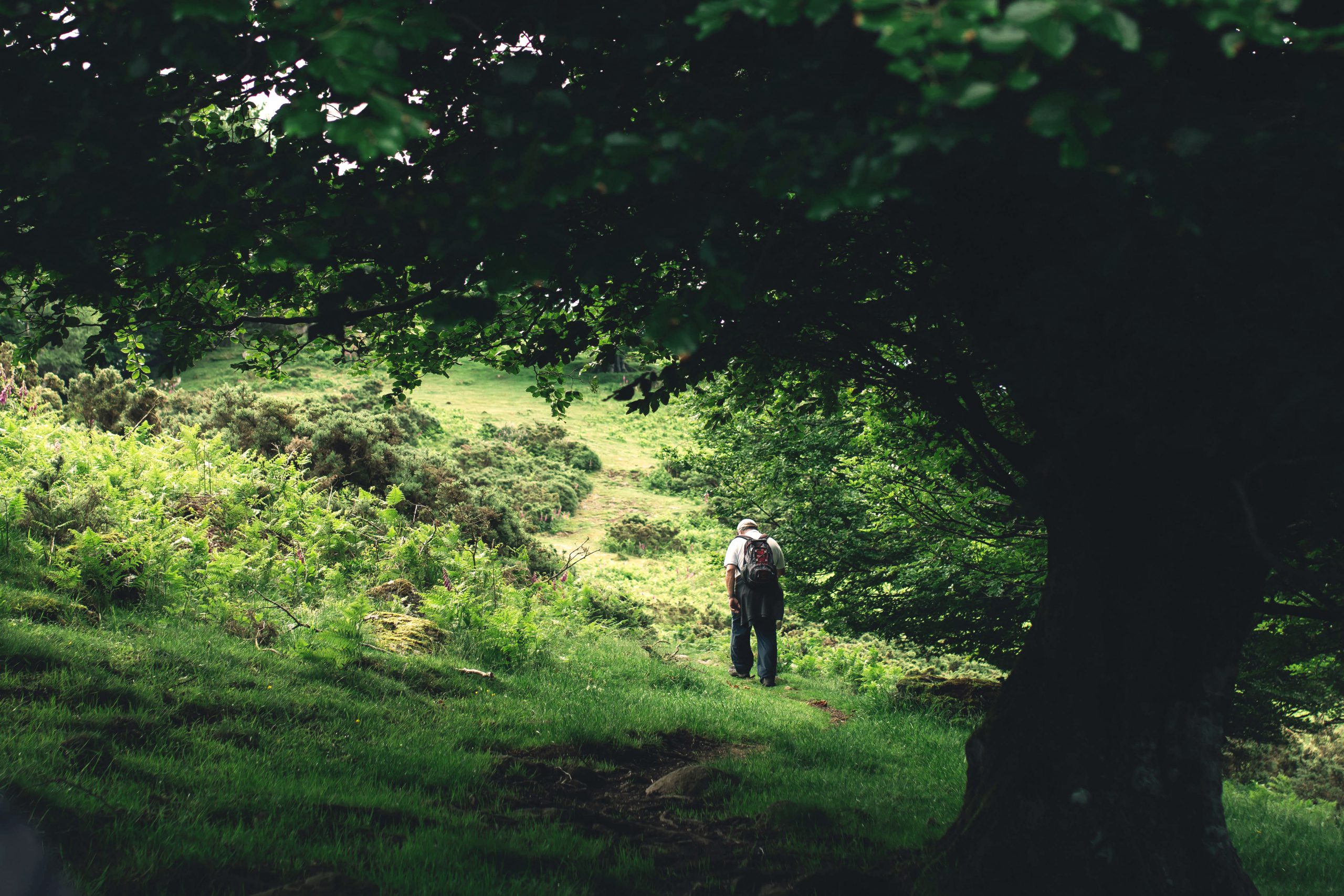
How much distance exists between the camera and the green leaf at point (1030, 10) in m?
1.54

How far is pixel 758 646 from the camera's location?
11148mm

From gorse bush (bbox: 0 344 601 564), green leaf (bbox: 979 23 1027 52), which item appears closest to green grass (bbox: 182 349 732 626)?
gorse bush (bbox: 0 344 601 564)

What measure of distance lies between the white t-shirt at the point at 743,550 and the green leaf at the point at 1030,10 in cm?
922

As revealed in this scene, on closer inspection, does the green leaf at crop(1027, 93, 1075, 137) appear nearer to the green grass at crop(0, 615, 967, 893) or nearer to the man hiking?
the green grass at crop(0, 615, 967, 893)

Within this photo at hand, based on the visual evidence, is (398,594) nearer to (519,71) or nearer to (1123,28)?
(519,71)

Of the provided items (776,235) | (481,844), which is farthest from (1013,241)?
(481,844)

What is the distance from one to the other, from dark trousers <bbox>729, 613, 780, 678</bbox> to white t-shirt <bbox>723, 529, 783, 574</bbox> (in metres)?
0.81

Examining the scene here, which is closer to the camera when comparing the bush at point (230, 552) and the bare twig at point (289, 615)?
the bush at point (230, 552)

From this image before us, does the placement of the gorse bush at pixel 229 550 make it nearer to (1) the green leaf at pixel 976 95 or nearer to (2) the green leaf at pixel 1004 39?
(1) the green leaf at pixel 976 95

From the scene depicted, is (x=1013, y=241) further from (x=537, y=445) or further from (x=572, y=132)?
(x=537, y=445)

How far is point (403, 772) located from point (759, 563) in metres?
6.06

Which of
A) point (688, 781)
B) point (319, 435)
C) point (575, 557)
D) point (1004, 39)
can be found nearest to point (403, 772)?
point (688, 781)

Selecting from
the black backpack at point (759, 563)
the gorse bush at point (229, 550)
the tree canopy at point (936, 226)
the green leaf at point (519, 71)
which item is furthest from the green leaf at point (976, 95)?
the black backpack at point (759, 563)

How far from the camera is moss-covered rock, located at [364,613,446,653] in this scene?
8656 millimetres
